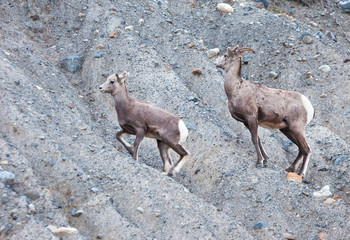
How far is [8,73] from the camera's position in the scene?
13625 mm

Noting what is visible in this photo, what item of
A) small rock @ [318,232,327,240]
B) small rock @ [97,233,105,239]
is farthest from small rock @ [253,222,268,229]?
small rock @ [97,233,105,239]

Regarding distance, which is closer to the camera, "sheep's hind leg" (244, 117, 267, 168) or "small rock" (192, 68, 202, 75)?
"sheep's hind leg" (244, 117, 267, 168)

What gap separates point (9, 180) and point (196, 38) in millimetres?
10422

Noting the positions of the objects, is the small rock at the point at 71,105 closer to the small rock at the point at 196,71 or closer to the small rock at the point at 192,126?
the small rock at the point at 192,126

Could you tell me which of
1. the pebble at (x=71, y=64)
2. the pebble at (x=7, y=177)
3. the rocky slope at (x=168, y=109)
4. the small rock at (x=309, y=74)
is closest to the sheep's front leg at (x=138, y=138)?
the rocky slope at (x=168, y=109)

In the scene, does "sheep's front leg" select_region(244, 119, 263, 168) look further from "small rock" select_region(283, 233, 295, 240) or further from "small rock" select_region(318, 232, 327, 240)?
"small rock" select_region(318, 232, 327, 240)

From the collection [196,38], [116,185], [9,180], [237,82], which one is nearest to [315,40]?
[196,38]

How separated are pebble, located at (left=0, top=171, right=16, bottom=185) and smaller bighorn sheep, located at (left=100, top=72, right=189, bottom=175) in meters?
3.20

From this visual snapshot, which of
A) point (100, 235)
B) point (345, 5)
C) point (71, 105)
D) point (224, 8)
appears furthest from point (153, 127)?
point (345, 5)

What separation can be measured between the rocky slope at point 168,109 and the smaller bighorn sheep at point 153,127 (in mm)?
528

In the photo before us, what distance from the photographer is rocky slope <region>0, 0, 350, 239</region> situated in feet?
33.4

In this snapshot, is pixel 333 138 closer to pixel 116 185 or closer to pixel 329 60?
pixel 329 60

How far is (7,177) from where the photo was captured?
9531mm

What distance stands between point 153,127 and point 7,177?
3836 mm
